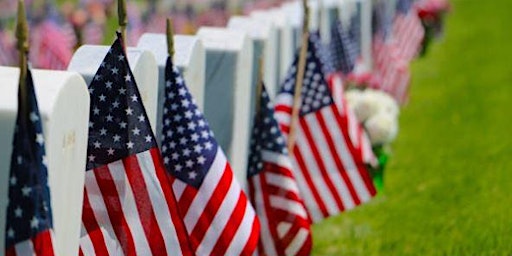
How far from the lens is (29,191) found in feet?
16.3

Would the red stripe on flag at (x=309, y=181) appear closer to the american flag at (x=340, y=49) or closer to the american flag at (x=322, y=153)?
the american flag at (x=322, y=153)

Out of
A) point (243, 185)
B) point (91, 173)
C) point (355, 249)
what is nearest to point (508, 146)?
point (355, 249)

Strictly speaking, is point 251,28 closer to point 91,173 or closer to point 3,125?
point 91,173

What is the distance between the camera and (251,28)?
29.1ft

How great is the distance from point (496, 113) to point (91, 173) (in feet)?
34.7

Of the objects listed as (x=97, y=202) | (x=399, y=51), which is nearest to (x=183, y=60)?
(x=97, y=202)

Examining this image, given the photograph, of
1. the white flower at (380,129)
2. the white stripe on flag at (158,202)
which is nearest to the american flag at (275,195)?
the white stripe on flag at (158,202)

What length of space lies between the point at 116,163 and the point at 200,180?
97cm

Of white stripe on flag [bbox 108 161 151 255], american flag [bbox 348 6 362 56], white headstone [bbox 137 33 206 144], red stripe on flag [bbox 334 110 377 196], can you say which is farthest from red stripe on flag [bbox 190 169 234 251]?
american flag [bbox 348 6 362 56]

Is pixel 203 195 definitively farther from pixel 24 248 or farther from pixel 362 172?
pixel 362 172

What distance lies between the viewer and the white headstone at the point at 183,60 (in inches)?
272

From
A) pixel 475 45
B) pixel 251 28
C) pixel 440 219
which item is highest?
pixel 251 28

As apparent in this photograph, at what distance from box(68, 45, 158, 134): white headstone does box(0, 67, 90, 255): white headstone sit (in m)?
0.62

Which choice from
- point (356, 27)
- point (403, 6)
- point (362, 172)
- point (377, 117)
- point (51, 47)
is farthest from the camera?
point (403, 6)
